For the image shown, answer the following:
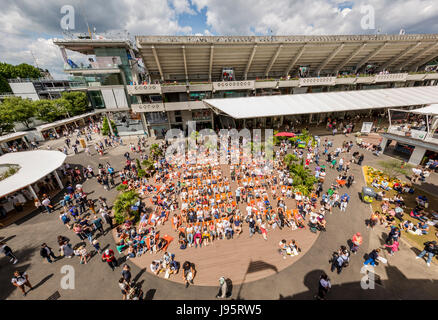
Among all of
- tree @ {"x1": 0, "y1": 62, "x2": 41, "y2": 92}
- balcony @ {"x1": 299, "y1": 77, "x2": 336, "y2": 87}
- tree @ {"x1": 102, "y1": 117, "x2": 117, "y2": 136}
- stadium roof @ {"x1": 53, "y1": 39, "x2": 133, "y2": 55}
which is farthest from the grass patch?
tree @ {"x1": 0, "y1": 62, "x2": 41, "y2": 92}

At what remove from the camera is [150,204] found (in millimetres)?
16625

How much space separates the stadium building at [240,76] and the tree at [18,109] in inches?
519

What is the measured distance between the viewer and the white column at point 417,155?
67.5 feet

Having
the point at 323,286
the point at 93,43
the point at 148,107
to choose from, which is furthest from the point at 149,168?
the point at 93,43

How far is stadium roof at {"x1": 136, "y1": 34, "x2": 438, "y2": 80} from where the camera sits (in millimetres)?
28750

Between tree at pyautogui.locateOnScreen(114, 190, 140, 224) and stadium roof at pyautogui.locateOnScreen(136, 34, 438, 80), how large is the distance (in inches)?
970

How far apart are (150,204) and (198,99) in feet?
83.3

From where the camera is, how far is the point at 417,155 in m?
21.0

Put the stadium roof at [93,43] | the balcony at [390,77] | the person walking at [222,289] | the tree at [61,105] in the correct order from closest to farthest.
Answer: the person walking at [222,289], the stadium roof at [93,43], the balcony at [390,77], the tree at [61,105]

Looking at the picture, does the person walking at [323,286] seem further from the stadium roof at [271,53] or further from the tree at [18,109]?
the tree at [18,109]

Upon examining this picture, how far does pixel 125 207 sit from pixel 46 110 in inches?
1808

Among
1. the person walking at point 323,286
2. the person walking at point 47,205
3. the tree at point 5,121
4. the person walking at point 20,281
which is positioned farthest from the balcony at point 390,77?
the tree at point 5,121
